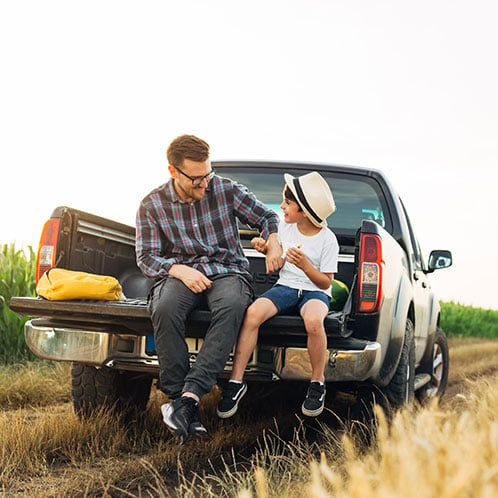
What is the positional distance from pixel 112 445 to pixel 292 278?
4.62ft

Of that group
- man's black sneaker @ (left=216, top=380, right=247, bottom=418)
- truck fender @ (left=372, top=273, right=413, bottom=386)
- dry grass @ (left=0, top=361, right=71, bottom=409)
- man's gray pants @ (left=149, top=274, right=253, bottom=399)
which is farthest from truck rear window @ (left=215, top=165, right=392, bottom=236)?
dry grass @ (left=0, top=361, right=71, bottom=409)

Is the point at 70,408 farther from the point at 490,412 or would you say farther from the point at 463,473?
the point at 463,473

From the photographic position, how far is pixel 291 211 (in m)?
4.66

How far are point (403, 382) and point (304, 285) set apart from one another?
3.54 feet

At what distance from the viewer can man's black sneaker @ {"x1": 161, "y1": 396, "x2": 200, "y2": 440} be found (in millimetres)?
3994

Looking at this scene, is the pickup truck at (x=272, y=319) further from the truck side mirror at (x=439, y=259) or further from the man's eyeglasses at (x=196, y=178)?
the truck side mirror at (x=439, y=259)

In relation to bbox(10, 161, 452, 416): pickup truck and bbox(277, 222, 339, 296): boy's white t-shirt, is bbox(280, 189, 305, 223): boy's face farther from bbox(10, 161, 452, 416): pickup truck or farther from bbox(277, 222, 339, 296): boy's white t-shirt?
bbox(10, 161, 452, 416): pickup truck

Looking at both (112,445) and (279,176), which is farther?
(279,176)

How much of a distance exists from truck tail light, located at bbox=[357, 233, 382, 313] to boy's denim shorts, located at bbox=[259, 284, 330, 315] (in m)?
0.21

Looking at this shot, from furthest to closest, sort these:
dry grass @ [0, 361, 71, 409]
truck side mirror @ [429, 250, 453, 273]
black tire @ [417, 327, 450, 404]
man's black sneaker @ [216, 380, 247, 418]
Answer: black tire @ [417, 327, 450, 404], truck side mirror @ [429, 250, 453, 273], dry grass @ [0, 361, 71, 409], man's black sneaker @ [216, 380, 247, 418]

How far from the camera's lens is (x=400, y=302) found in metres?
5.01

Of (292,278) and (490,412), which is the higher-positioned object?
(292,278)

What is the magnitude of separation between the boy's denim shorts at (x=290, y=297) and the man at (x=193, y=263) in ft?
0.44

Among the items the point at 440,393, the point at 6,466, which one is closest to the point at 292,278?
the point at 6,466
